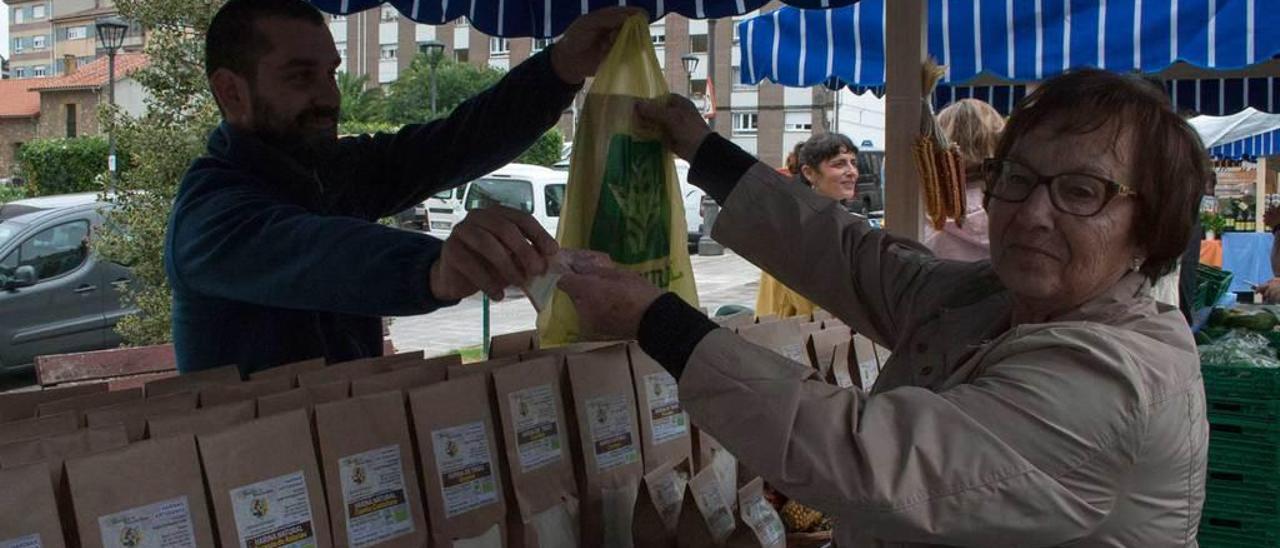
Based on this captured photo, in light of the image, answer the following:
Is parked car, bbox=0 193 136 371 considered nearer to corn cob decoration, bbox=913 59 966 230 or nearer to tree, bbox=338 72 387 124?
corn cob decoration, bbox=913 59 966 230

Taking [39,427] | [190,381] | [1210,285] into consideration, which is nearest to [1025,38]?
[1210,285]

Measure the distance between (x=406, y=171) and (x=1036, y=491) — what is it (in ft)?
4.94

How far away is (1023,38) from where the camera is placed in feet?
15.2

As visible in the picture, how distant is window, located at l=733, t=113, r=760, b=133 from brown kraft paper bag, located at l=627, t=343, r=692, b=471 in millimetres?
44636

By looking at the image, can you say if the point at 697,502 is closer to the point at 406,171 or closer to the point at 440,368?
the point at 440,368

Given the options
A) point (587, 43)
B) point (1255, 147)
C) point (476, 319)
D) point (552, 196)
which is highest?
point (1255, 147)

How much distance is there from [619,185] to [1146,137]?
78 cm

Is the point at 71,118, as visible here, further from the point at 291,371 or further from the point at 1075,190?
the point at 1075,190

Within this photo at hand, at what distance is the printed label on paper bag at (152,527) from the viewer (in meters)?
1.12

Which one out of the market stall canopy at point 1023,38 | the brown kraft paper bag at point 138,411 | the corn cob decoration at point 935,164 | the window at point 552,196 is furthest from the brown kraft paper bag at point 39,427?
the window at point 552,196

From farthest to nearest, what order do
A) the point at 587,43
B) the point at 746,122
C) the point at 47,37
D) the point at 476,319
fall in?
the point at 47,37 < the point at 746,122 < the point at 476,319 < the point at 587,43

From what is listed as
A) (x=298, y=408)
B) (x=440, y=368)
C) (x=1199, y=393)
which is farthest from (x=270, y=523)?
(x=1199, y=393)

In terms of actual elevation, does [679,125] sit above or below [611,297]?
above

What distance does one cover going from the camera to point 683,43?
153 ft
